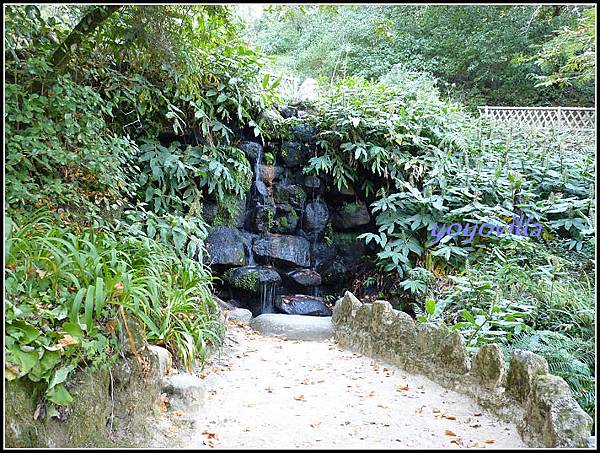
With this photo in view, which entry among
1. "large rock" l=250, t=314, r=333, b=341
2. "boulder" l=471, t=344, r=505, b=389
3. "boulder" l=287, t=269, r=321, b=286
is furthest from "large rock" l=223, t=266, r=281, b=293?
"boulder" l=471, t=344, r=505, b=389

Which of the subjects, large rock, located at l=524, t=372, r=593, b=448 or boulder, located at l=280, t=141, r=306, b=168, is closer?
large rock, located at l=524, t=372, r=593, b=448

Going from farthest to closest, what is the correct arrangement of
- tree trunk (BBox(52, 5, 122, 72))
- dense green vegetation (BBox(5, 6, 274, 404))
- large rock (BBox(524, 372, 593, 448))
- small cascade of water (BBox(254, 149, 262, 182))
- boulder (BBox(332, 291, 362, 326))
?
small cascade of water (BBox(254, 149, 262, 182)), boulder (BBox(332, 291, 362, 326)), tree trunk (BBox(52, 5, 122, 72)), dense green vegetation (BBox(5, 6, 274, 404)), large rock (BBox(524, 372, 593, 448))

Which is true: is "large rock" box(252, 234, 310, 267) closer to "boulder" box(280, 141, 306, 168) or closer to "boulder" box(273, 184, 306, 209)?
"boulder" box(273, 184, 306, 209)

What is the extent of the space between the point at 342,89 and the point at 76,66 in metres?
4.22

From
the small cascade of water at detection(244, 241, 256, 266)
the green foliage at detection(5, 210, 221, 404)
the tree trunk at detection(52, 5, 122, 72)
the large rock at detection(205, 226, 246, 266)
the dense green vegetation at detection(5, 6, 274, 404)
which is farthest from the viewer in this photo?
the small cascade of water at detection(244, 241, 256, 266)

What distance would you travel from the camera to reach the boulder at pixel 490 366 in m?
2.89

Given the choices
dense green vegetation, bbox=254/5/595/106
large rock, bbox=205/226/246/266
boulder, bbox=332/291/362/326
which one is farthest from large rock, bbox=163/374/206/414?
dense green vegetation, bbox=254/5/595/106

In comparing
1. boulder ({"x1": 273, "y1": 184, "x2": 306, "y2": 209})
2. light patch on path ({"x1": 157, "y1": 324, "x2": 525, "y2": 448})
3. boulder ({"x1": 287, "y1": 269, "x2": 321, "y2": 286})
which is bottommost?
light patch on path ({"x1": 157, "y1": 324, "x2": 525, "y2": 448})

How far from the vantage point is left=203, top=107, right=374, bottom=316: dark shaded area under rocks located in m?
6.64

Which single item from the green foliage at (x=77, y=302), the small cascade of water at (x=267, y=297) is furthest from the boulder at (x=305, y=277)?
the green foliage at (x=77, y=302)

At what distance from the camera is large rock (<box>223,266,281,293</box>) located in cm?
653

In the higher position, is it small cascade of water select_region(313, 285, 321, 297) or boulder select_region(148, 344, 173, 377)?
small cascade of water select_region(313, 285, 321, 297)

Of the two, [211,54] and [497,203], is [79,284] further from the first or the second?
[497,203]

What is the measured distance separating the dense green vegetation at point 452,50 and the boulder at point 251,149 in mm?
4846
